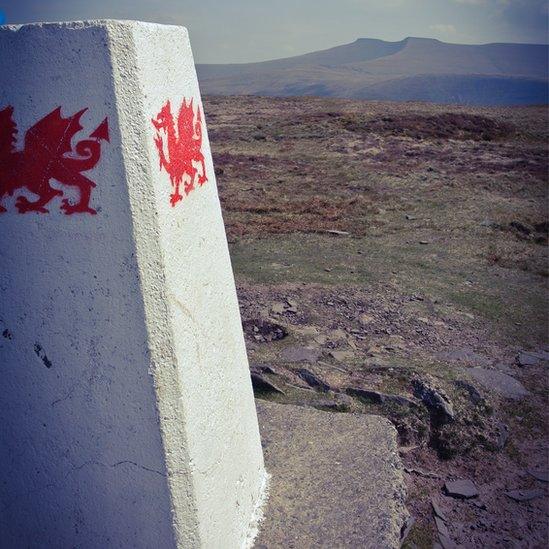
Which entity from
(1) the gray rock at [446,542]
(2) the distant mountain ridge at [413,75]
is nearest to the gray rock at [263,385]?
(1) the gray rock at [446,542]

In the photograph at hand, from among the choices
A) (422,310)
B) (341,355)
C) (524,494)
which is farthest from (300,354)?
(524,494)

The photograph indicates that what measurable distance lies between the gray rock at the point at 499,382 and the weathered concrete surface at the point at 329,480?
134cm

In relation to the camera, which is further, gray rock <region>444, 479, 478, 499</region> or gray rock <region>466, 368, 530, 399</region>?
gray rock <region>466, 368, 530, 399</region>

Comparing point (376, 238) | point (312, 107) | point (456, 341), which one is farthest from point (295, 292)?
point (312, 107)

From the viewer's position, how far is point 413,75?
92125 mm

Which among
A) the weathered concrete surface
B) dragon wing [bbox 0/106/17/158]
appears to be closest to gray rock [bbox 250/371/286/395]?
the weathered concrete surface

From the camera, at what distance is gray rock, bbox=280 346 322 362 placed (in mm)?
4281

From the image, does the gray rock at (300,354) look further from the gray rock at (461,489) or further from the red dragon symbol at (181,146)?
the red dragon symbol at (181,146)

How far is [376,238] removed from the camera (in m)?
7.36

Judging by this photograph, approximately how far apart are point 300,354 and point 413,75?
3787 inches

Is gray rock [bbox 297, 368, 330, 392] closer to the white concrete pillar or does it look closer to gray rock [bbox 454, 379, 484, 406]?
gray rock [bbox 454, 379, 484, 406]

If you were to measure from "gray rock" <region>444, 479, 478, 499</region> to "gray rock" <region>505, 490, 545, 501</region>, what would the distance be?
0.19 meters

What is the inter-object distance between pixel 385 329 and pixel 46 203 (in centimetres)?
363

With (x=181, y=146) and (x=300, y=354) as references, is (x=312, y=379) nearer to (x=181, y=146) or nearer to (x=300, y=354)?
(x=300, y=354)
